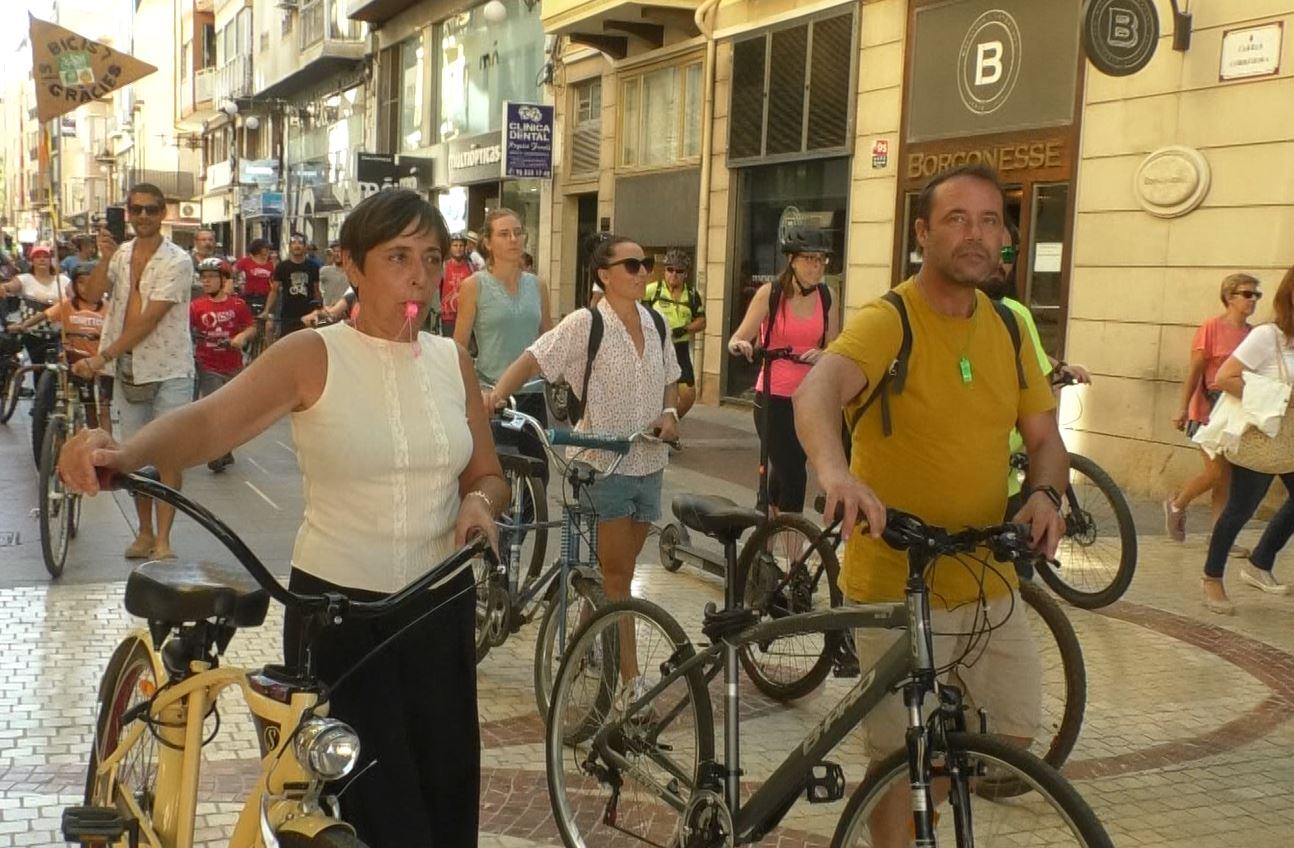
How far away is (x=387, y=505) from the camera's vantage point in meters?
2.88

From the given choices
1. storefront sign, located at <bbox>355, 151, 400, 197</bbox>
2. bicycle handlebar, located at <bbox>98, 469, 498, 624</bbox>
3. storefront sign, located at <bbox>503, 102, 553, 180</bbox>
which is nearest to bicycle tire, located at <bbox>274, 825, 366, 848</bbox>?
bicycle handlebar, located at <bbox>98, 469, 498, 624</bbox>

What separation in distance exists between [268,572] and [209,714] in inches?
17.6

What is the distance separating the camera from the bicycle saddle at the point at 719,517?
3623mm

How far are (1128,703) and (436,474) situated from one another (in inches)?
147

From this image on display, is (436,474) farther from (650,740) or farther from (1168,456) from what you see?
(1168,456)

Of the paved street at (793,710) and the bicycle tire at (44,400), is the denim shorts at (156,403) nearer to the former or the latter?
the paved street at (793,710)

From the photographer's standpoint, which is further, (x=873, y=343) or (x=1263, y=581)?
(x=1263, y=581)

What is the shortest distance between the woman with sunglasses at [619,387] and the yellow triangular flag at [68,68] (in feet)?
9.61

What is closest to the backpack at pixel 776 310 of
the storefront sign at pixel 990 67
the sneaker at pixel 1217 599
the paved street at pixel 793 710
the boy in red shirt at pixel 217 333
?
the paved street at pixel 793 710

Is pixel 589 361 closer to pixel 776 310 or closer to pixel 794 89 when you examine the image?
pixel 776 310

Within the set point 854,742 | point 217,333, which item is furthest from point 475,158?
point 854,742

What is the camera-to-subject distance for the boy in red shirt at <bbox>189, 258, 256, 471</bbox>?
36.3 ft

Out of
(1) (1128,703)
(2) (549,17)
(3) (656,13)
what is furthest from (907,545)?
(2) (549,17)

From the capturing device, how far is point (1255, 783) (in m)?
4.73
